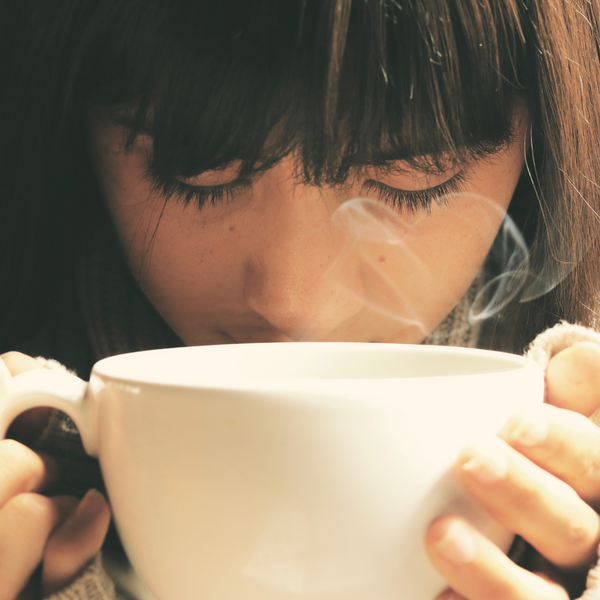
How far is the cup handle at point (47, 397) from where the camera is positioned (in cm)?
39

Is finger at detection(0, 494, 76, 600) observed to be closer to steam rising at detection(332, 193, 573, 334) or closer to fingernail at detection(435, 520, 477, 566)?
fingernail at detection(435, 520, 477, 566)

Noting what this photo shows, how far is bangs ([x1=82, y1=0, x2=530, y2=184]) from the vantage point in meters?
0.45

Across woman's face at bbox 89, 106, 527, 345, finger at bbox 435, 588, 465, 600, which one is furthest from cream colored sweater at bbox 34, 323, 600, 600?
woman's face at bbox 89, 106, 527, 345

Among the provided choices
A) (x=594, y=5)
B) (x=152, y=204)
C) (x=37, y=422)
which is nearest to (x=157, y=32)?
(x=152, y=204)

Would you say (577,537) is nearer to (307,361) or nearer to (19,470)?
(307,361)

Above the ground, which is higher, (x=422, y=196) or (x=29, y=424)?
(x=422, y=196)

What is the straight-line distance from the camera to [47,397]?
399 millimetres

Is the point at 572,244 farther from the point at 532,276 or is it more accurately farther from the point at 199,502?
the point at 199,502

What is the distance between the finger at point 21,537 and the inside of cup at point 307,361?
0.41 feet

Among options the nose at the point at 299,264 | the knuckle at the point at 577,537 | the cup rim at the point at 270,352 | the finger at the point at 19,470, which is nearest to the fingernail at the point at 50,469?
the finger at the point at 19,470

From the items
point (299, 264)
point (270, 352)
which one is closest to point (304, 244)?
point (299, 264)

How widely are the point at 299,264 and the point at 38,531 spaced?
0.35m

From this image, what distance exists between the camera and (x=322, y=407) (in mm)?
290

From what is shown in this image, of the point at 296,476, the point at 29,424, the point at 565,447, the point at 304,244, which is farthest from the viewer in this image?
the point at 304,244
